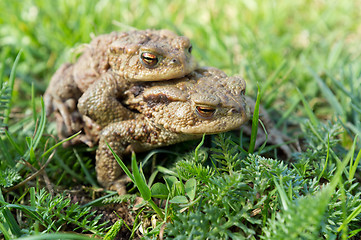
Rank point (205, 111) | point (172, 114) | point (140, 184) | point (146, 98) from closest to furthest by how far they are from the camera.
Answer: point (140, 184) < point (205, 111) < point (172, 114) < point (146, 98)

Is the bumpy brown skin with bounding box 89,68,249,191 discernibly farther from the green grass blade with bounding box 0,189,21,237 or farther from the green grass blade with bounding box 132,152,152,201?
the green grass blade with bounding box 0,189,21,237

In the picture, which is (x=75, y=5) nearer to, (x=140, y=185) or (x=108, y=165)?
(x=108, y=165)

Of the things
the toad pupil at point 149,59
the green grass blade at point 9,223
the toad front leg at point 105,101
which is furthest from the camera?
the toad front leg at point 105,101

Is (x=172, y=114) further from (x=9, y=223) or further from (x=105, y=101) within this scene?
(x=9, y=223)

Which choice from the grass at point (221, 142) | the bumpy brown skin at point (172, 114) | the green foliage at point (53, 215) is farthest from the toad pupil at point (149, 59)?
the green foliage at point (53, 215)

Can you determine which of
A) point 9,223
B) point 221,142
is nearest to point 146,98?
point 221,142

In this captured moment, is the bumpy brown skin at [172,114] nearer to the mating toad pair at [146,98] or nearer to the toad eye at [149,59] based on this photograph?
the mating toad pair at [146,98]
